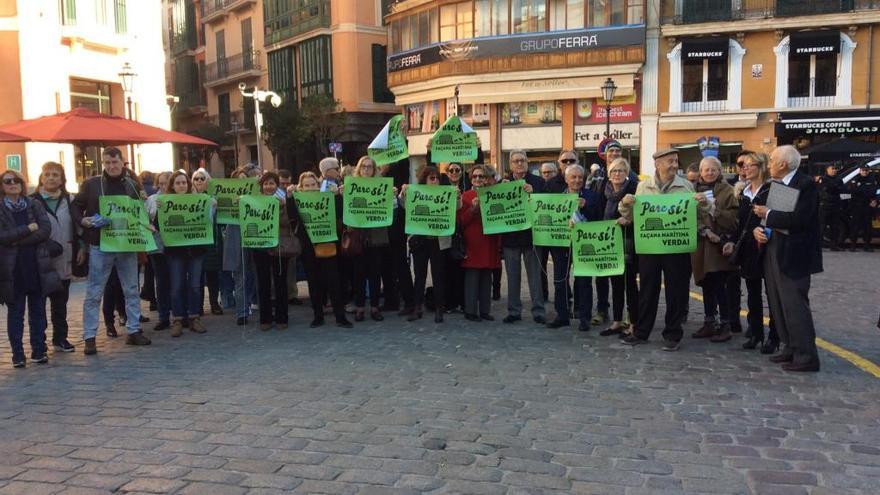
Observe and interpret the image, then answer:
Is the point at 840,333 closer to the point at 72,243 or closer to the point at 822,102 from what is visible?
the point at 72,243

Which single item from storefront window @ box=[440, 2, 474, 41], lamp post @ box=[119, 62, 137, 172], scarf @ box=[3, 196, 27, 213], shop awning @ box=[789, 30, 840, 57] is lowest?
scarf @ box=[3, 196, 27, 213]

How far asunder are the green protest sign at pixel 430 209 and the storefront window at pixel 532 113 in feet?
82.5

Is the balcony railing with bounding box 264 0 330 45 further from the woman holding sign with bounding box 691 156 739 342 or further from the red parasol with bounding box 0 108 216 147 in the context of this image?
the woman holding sign with bounding box 691 156 739 342

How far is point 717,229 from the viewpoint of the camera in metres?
7.39

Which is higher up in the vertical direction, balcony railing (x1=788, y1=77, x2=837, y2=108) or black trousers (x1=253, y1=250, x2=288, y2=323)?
balcony railing (x1=788, y1=77, x2=837, y2=108)

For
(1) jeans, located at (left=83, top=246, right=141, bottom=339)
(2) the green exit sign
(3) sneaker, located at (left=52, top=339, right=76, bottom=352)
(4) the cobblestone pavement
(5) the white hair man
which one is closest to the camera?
(4) the cobblestone pavement

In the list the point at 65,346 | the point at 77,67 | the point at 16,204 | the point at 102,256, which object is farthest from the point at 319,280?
the point at 77,67

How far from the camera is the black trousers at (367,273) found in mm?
8766

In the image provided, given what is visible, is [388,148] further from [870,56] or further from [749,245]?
[870,56]

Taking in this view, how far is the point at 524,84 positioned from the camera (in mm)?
32406

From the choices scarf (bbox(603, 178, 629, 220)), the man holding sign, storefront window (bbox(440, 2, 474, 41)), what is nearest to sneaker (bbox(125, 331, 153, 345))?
the man holding sign

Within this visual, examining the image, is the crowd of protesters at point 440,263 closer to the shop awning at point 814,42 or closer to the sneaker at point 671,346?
the sneaker at point 671,346

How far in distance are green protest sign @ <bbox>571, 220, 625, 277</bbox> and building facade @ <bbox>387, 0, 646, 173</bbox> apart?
23.0m

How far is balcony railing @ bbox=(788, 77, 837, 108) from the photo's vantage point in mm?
29266
